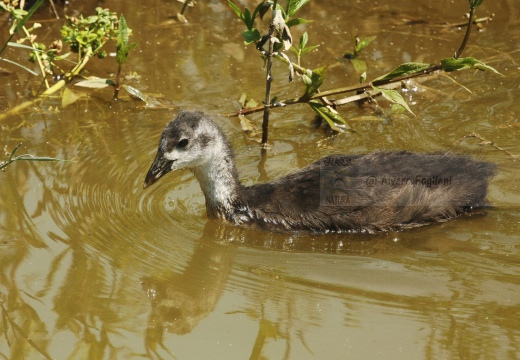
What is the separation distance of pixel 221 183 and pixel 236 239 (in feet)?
1.56

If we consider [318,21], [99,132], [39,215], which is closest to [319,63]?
[318,21]

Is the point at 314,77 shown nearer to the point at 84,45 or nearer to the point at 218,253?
the point at 218,253

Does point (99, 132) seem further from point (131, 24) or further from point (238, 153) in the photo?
point (131, 24)

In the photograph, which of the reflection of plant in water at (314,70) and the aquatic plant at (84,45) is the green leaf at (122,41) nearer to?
the aquatic plant at (84,45)

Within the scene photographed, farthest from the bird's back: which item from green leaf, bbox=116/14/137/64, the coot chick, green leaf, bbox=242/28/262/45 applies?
green leaf, bbox=116/14/137/64

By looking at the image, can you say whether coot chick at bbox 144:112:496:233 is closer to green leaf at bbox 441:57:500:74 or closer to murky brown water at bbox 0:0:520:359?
murky brown water at bbox 0:0:520:359

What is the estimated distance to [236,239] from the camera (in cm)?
561

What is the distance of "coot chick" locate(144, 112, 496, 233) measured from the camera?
5.62m

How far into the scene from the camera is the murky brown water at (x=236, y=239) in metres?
4.23

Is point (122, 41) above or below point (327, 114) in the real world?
above

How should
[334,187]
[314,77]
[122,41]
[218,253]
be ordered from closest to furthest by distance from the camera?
[218,253]
[334,187]
[314,77]
[122,41]

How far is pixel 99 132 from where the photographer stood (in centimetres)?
675

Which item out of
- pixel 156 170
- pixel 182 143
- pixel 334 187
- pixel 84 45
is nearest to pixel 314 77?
pixel 334 187

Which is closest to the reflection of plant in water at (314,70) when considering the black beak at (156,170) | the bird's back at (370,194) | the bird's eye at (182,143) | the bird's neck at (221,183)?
the bird's back at (370,194)
